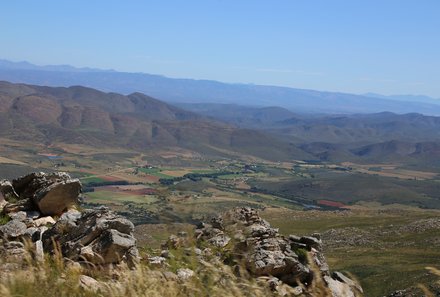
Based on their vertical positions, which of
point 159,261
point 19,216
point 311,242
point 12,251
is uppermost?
point 12,251

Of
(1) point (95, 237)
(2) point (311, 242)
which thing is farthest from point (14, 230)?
(2) point (311, 242)

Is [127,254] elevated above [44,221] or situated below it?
above

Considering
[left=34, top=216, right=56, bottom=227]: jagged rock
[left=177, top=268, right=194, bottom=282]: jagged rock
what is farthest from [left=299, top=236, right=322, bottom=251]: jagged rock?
[left=177, top=268, right=194, bottom=282]: jagged rock

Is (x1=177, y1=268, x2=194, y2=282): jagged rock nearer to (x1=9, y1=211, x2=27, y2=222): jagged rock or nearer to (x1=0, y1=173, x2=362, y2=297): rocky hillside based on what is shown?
(x1=0, y1=173, x2=362, y2=297): rocky hillside

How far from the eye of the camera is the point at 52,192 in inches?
740

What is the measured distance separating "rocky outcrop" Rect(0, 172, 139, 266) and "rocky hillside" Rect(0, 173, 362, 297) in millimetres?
27

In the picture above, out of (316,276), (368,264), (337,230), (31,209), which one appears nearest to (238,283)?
(316,276)

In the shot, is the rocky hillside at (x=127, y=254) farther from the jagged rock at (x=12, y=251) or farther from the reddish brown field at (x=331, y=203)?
the reddish brown field at (x=331, y=203)

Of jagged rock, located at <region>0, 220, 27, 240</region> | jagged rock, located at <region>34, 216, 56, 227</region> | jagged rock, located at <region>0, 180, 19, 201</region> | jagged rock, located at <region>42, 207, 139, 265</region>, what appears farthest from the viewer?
jagged rock, located at <region>0, 180, 19, 201</region>

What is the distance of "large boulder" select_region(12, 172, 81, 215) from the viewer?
61.7 feet

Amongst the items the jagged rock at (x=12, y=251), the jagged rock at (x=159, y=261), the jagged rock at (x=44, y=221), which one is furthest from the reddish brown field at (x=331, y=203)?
the jagged rock at (x=12, y=251)

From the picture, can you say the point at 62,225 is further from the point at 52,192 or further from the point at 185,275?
the point at 185,275

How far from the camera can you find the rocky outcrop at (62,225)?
44.5ft

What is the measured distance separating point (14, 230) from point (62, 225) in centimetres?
132
